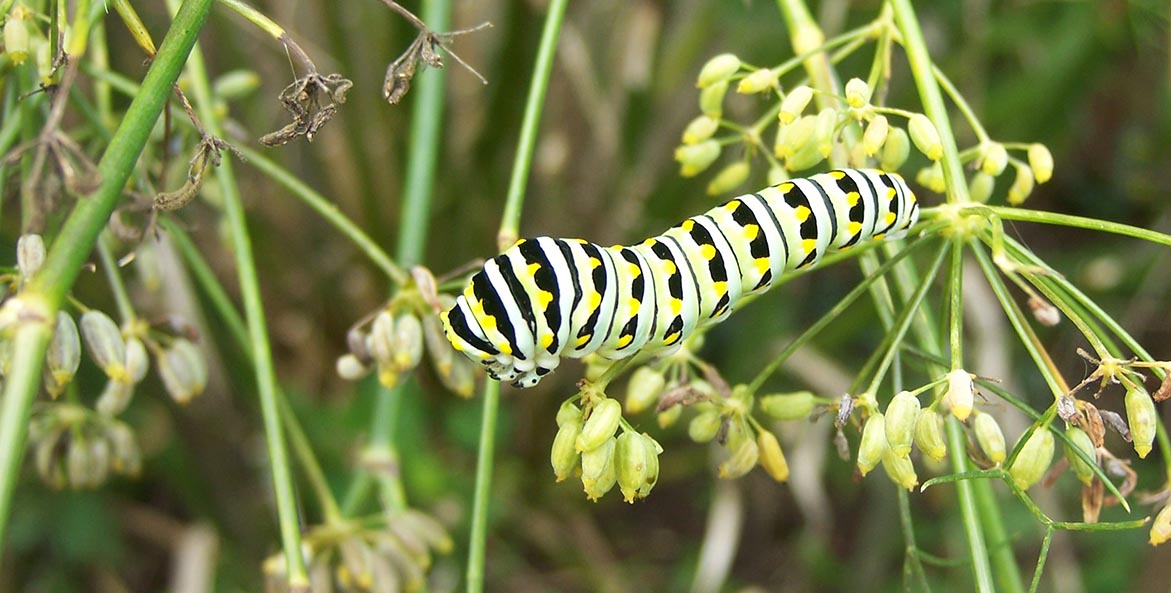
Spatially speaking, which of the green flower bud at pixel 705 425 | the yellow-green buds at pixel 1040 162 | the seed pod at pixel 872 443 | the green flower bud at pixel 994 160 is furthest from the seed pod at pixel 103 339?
the yellow-green buds at pixel 1040 162

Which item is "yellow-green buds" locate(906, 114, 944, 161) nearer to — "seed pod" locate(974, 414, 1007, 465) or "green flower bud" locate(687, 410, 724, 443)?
"seed pod" locate(974, 414, 1007, 465)

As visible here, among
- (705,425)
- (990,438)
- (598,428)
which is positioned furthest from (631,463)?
(990,438)

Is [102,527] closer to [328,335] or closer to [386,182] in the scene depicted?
[328,335]

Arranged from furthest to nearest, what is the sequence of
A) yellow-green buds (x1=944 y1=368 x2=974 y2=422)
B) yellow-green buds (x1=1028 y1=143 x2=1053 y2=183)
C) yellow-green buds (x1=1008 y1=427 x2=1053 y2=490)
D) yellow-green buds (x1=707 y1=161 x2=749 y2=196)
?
yellow-green buds (x1=707 y1=161 x2=749 y2=196) < yellow-green buds (x1=1028 y1=143 x2=1053 y2=183) < yellow-green buds (x1=1008 y1=427 x2=1053 y2=490) < yellow-green buds (x1=944 y1=368 x2=974 y2=422)

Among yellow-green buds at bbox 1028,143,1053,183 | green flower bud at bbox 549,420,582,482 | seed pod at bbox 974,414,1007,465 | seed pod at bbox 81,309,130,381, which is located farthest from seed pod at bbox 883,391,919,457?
seed pod at bbox 81,309,130,381

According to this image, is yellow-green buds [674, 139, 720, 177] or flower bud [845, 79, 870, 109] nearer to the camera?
flower bud [845, 79, 870, 109]

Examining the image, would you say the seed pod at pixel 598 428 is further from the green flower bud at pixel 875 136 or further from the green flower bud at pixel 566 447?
the green flower bud at pixel 875 136

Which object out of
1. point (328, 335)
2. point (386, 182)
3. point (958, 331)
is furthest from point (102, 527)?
point (958, 331)
